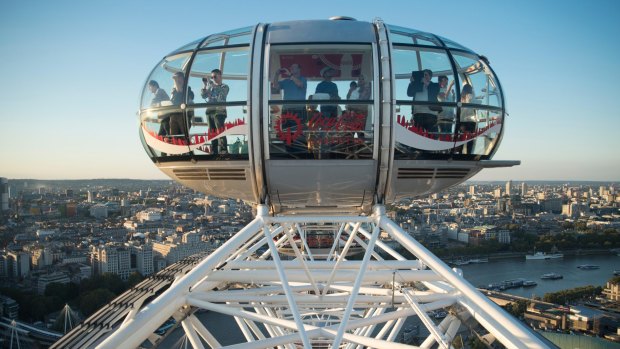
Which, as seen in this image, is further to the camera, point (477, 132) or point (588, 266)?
point (588, 266)

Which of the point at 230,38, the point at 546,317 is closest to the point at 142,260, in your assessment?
the point at 546,317

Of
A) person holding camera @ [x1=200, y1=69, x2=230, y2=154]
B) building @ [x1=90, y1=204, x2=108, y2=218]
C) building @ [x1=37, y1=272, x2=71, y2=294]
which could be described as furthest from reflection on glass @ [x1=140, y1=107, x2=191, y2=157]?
building @ [x1=90, y1=204, x2=108, y2=218]

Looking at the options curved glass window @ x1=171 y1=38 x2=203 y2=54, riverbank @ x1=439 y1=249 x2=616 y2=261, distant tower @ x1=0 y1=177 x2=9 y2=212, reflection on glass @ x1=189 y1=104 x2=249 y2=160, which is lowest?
riverbank @ x1=439 y1=249 x2=616 y2=261

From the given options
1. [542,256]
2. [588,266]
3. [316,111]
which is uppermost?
[316,111]

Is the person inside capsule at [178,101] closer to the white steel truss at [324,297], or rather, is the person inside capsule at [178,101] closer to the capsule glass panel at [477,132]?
the white steel truss at [324,297]

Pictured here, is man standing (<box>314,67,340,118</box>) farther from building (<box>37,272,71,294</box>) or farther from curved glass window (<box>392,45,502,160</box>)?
building (<box>37,272,71,294</box>)

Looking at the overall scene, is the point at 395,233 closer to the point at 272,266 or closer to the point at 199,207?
the point at 272,266

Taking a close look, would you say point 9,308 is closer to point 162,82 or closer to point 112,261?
point 112,261
